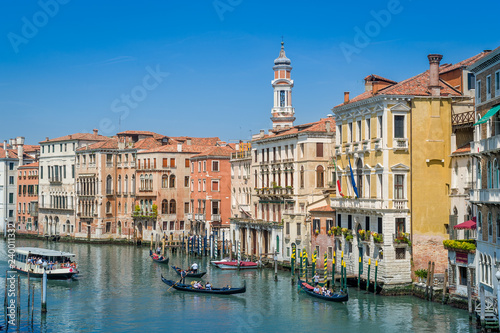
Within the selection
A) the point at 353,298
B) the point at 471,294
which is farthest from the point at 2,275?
the point at 471,294

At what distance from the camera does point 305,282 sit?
3872 centimetres

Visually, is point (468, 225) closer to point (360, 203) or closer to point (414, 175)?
point (414, 175)

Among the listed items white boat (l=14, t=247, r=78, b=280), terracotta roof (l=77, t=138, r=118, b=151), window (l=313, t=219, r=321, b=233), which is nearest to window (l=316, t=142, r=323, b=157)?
window (l=313, t=219, r=321, b=233)

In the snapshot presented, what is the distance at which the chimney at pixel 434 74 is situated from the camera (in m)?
36.6

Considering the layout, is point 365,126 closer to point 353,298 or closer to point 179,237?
point 353,298

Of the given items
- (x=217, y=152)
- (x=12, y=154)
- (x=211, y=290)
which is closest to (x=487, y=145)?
(x=211, y=290)

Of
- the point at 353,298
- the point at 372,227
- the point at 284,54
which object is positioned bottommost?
the point at 353,298

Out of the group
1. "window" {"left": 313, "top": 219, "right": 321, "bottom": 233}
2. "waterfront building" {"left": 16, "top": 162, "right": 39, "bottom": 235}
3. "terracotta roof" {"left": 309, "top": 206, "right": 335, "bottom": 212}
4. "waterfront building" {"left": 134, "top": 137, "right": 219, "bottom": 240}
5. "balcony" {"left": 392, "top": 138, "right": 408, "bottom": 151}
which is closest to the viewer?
"balcony" {"left": 392, "top": 138, "right": 408, "bottom": 151}

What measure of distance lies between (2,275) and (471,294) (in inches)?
1172

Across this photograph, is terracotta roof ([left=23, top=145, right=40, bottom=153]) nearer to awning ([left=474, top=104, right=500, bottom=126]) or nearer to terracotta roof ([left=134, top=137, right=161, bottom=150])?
terracotta roof ([left=134, top=137, right=161, bottom=150])

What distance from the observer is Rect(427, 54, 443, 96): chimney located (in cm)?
3659

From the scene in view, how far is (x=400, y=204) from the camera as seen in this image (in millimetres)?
36438

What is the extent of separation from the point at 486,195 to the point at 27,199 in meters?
64.3

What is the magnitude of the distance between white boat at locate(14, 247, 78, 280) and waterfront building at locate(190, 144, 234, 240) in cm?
1754
